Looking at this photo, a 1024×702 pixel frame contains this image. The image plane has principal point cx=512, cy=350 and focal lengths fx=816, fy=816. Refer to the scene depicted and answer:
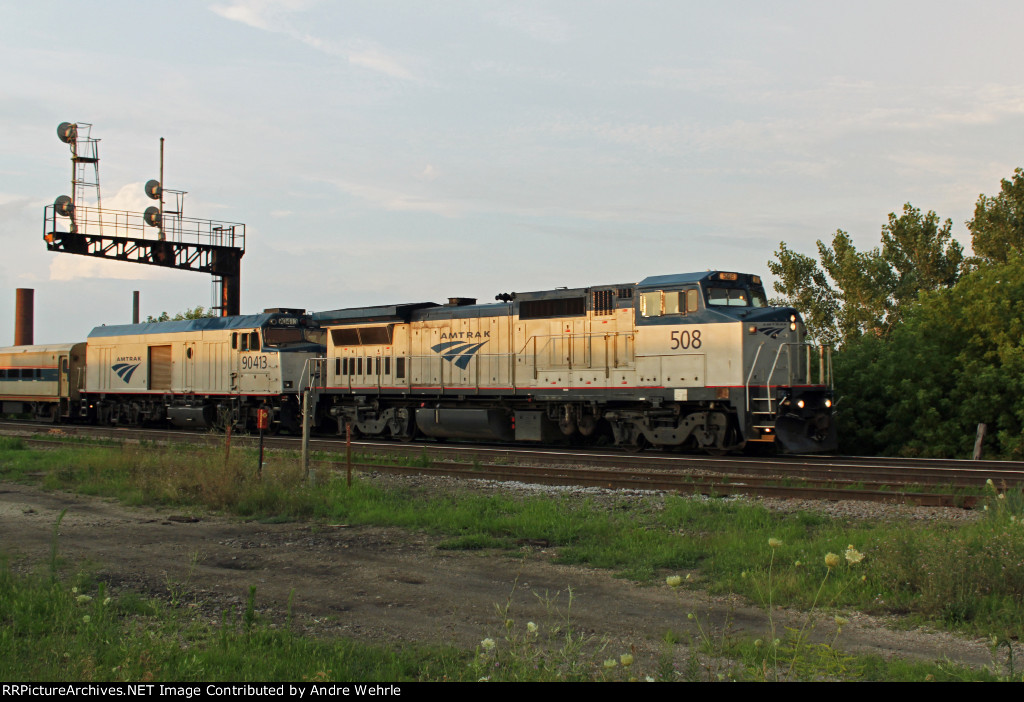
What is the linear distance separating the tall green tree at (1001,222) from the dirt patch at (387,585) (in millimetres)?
27999

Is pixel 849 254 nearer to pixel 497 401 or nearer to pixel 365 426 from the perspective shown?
pixel 497 401

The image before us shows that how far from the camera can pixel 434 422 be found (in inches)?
894

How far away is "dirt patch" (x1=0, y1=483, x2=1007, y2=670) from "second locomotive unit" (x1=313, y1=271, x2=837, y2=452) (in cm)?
911

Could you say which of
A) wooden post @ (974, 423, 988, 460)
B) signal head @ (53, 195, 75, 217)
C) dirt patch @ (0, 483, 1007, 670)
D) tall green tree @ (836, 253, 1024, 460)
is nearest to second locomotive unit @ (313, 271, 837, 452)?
tall green tree @ (836, 253, 1024, 460)

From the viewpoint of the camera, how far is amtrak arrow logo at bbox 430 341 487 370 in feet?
72.2

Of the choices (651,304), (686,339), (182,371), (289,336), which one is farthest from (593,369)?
(182,371)

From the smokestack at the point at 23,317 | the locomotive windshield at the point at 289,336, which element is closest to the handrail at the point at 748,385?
the locomotive windshield at the point at 289,336

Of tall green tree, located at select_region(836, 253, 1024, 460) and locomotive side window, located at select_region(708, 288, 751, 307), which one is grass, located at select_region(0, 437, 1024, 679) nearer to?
locomotive side window, located at select_region(708, 288, 751, 307)

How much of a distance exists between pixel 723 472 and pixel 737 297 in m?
4.70

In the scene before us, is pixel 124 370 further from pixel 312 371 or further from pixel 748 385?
pixel 748 385

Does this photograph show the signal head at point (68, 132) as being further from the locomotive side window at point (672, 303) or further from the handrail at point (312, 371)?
the locomotive side window at point (672, 303)

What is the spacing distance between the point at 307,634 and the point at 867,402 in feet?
58.5

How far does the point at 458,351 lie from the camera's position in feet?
73.4
